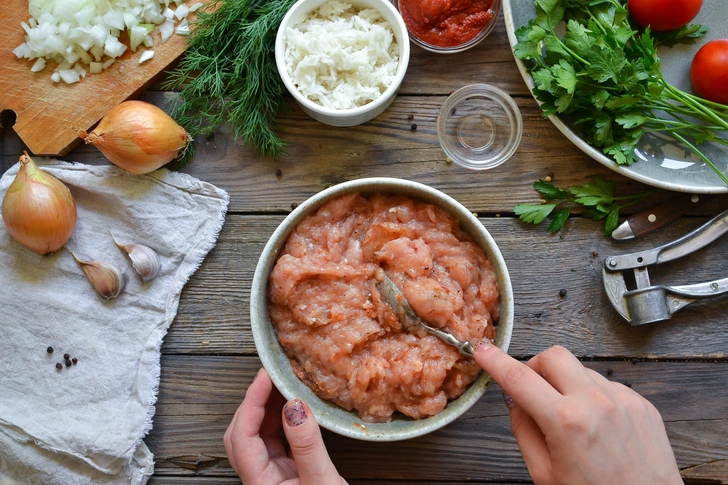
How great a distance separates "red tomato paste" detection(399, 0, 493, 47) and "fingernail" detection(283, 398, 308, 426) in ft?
5.11

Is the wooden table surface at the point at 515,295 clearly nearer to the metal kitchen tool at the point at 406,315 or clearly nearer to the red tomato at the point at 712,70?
the red tomato at the point at 712,70

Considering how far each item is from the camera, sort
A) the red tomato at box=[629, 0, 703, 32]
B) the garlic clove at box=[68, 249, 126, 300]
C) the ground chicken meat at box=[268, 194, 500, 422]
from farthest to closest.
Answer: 1. the garlic clove at box=[68, 249, 126, 300]
2. the red tomato at box=[629, 0, 703, 32]
3. the ground chicken meat at box=[268, 194, 500, 422]

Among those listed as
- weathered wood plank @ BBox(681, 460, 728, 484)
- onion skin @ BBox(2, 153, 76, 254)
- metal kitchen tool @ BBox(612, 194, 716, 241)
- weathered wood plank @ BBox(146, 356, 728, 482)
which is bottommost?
weathered wood plank @ BBox(681, 460, 728, 484)

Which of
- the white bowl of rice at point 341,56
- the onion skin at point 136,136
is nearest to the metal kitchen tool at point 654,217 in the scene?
the white bowl of rice at point 341,56

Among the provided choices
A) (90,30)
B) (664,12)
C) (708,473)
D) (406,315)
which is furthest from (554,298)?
(90,30)

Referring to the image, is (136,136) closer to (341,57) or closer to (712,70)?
(341,57)

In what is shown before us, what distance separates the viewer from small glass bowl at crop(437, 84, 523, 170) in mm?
2504

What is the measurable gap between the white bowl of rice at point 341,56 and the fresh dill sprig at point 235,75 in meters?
0.12

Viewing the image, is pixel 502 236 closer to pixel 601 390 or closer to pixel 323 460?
pixel 601 390

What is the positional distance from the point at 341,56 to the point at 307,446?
1.47 m

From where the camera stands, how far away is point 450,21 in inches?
96.3

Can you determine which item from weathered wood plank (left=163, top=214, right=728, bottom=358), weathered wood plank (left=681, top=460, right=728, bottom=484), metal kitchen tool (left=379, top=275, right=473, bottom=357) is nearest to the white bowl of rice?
weathered wood plank (left=163, top=214, right=728, bottom=358)

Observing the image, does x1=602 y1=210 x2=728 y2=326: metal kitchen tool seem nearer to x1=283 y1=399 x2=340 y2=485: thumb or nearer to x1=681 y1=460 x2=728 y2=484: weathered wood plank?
x1=681 y1=460 x2=728 y2=484: weathered wood plank

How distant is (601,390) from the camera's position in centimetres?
184
